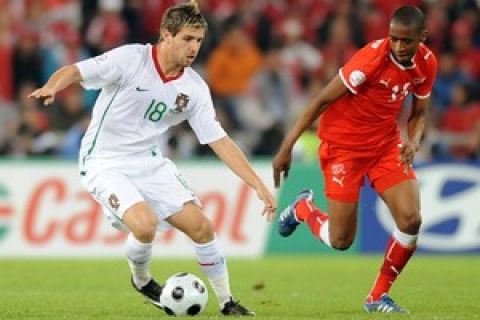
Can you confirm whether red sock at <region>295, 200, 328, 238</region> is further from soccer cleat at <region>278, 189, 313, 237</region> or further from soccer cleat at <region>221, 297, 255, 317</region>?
soccer cleat at <region>221, 297, 255, 317</region>

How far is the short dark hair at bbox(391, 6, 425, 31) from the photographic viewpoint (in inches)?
400

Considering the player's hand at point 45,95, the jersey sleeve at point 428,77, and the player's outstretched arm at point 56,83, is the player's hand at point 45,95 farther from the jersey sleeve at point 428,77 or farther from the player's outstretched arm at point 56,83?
the jersey sleeve at point 428,77

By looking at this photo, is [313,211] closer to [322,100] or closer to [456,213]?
[322,100]

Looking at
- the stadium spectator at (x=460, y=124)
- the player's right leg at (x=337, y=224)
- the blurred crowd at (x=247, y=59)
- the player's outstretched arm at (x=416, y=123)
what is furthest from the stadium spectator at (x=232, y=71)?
the player's outstretched arm at (x=416, y=123)

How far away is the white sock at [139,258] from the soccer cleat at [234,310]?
0.74m

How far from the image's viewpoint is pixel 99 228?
17547mm

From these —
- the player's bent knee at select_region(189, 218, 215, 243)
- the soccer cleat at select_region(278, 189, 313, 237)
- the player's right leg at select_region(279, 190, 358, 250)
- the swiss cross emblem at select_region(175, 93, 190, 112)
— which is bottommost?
the soccer cleat at select_region(278, 189, 313, 237)

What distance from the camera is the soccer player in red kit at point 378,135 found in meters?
10.5

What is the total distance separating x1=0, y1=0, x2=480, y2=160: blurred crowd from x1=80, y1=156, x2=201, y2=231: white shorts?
Answer: 28.2 ft

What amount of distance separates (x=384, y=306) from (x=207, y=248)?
1.50 m

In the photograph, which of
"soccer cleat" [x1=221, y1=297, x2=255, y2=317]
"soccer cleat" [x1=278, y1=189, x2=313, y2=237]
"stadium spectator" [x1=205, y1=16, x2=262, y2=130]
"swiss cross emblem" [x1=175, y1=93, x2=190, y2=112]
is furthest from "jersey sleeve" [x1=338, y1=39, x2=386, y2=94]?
"stadium spectator" [x1=205, y1=16, x2=262, y2=130]

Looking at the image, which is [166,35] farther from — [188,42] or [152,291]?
[152,291]

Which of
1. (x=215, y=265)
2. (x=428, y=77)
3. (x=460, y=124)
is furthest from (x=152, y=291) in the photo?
(x=460, y=124)

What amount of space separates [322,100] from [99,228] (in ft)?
24.7
